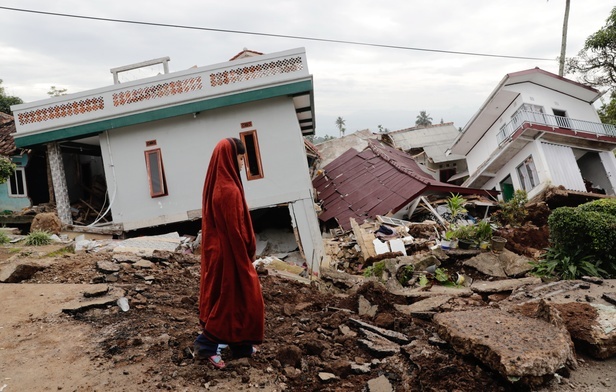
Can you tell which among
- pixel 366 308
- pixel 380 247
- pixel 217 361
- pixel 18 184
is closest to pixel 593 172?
pixel 380 247

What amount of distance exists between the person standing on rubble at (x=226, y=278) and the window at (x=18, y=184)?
41.2 ft

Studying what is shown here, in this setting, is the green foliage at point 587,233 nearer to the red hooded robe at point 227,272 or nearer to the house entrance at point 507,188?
the red hooded robe at point 227,272

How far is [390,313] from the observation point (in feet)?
14.9

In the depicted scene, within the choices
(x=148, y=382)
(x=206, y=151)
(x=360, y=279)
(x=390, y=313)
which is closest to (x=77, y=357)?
(x=148, y=382)

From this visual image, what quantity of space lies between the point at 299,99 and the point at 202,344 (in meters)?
9.29

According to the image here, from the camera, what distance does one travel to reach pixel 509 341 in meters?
3.16

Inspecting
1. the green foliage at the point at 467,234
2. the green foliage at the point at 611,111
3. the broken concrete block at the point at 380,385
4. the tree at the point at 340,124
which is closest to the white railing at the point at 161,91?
the green foliage at the point at 467,234

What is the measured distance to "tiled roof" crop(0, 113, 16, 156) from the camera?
1232 cm

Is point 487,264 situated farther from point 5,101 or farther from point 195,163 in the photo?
point 5,101

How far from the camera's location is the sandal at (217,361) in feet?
10.3

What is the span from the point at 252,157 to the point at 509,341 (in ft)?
28.5

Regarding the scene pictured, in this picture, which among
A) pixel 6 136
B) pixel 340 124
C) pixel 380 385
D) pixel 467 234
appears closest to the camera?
pixel 380 385

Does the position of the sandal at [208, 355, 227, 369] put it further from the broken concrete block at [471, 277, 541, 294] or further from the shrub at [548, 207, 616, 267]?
the shrub at [548, 207, 616, 267]

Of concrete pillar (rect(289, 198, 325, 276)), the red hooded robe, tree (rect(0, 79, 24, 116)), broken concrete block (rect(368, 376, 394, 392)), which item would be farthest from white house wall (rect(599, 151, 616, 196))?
tree (rect(0, 79, 24, 116))
